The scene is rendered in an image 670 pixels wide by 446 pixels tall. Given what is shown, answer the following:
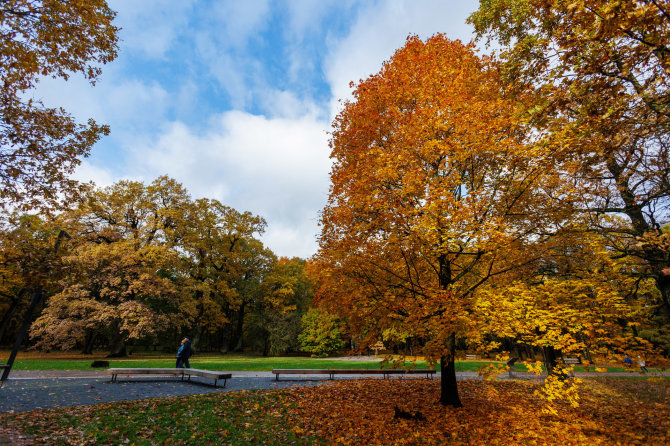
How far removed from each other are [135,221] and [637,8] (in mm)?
31076

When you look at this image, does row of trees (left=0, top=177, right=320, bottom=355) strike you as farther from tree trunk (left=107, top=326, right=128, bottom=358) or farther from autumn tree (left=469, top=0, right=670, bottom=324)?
autumn tree (left=469, top=0, right=670, bottom=324)

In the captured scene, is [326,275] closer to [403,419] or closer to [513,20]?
[403,419]

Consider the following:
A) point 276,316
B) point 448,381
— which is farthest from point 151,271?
point 448,381

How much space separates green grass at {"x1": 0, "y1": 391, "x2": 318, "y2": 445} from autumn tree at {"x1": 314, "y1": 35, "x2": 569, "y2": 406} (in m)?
3.21

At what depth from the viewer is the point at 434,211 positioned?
22.4 ft

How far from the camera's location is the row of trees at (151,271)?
832 inches

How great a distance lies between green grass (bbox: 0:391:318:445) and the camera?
19.4 feet

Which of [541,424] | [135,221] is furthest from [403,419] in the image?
[135,221]

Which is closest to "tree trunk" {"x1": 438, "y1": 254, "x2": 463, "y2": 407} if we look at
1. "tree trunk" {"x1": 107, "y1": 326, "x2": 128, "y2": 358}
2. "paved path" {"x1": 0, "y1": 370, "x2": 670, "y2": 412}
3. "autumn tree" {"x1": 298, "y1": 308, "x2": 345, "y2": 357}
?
"paved path" {"x1": 0, "y1": 370, "x2": 670, "y2": 412}

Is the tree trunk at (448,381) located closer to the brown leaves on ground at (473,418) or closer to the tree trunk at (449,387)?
the tree trunk at (449,387)

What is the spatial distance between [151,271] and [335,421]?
2003 centimetres

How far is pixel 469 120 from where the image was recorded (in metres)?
7.73

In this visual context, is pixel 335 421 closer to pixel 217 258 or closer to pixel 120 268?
pixel 120 268

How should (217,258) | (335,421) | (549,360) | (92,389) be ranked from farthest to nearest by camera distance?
(217,258), (549,360), (92,389), (335,421)
